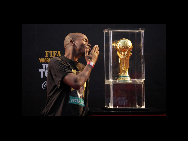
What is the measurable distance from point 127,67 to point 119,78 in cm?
15

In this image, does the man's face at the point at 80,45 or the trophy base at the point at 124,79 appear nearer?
the man's face at the point at 80,45

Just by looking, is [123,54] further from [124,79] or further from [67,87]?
[67,87]

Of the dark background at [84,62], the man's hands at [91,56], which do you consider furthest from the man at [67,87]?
the dark background at [84,62]

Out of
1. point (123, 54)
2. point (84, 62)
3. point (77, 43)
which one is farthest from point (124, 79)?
point (84, 62)

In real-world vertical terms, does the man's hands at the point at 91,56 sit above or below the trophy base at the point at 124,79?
above

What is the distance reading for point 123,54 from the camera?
284 centimetres

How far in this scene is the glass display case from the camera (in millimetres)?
2795

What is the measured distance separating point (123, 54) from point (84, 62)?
1317mm

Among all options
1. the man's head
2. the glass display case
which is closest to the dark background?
the glass display case

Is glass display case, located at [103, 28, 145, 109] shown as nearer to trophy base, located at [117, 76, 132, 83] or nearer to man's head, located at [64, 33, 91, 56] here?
trophy base, located at [117, 76, 132, 83]

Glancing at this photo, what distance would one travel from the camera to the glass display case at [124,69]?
2795 millimetres

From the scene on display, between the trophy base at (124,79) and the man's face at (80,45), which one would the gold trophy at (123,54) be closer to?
the trophy base at (124,79)

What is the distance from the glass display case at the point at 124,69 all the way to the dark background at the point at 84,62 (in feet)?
4.12

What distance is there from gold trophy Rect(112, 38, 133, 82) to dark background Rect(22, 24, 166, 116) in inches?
50.1
